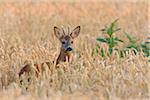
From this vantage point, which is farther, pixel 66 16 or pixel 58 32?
pixel 66 16

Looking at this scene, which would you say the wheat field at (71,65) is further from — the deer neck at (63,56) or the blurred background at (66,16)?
the deer neck at (63,56)

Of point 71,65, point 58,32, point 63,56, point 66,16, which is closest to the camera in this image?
point 71,65

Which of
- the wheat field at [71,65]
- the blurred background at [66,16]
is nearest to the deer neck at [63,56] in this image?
the wheat field at [71,65]

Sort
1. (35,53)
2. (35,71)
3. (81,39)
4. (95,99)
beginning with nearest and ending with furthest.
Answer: (95,99)
(35,71)
(35,53)
(81,39)

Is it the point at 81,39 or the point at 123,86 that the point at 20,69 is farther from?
the point at 81,39

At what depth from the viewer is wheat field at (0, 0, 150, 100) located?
8.55 m

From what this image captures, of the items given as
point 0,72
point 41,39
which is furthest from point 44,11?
point 0,72

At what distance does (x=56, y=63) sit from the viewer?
10000mm

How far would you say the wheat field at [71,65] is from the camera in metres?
8.55

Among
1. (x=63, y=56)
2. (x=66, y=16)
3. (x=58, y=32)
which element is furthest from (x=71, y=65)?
(x=66, y=16)

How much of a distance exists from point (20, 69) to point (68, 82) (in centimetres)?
98

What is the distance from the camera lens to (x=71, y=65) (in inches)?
376

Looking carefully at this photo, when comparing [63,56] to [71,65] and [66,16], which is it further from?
[66,16]

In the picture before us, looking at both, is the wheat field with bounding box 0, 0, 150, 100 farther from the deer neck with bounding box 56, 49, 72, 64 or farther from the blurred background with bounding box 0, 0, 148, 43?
the deer neck with bounding box 56, 49, 72, 64
